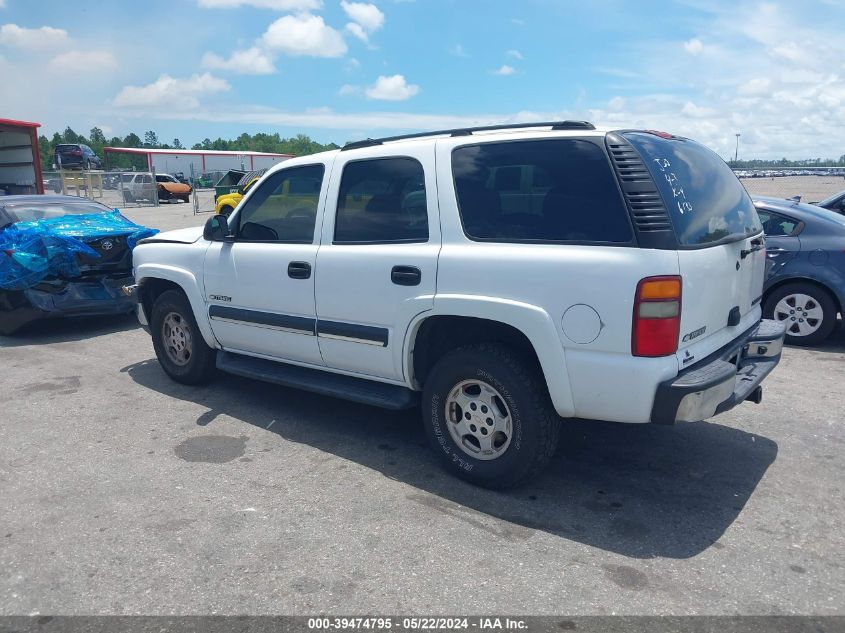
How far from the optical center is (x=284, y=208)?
4832 millimetres

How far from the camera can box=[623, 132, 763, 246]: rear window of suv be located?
3361mm

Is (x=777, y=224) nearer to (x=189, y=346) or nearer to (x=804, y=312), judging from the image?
(x=804, y=312)

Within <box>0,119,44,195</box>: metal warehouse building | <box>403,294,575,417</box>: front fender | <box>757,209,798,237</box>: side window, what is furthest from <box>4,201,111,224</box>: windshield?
<box>0,119,44,195</box>: metal warehouse building

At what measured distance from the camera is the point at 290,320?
4.67m

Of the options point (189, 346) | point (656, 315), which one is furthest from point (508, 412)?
point (189, 346)

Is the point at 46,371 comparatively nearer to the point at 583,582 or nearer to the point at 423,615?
the point at 423,615

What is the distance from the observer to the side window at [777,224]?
22.8 ft

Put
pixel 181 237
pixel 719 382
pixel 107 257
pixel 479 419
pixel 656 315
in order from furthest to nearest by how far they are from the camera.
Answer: pixel 107 257 < pixel 181 237 < pixel 479 419 < pixel 719 382 < pixel 656 315

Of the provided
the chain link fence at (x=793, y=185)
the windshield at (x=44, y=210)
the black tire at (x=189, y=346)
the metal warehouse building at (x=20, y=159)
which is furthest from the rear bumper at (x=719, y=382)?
the metal warehouse building at (x=20, y=159)

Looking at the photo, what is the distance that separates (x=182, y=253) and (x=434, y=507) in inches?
123

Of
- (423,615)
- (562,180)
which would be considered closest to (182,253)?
(562,180)

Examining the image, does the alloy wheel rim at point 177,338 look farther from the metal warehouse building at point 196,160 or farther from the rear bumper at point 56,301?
the metal warehouse building at point 196,160

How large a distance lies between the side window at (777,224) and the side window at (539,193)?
443 cm

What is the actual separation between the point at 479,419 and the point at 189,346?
2973mm
